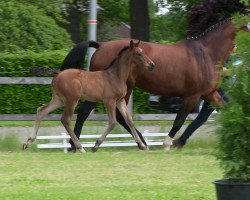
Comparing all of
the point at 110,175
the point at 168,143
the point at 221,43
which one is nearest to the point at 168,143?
the point at 168,143

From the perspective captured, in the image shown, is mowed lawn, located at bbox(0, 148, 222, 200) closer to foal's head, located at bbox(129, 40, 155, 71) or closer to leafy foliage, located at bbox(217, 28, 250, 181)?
leafy foliage, located at bbox(217, 28, 250, 181)

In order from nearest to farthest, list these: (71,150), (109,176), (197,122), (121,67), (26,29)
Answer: (109,176)
(121,67)
(71,150)
(197,122)
(26,29)

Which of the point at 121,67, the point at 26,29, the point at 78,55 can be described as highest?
the point at 121,67

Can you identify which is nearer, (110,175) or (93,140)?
(110,175)

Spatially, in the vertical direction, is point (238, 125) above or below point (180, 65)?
above

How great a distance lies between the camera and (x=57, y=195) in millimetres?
9672

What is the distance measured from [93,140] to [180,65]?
9.18ft

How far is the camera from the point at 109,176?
11.3m

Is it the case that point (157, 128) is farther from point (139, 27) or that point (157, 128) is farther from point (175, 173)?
point (139, 27)

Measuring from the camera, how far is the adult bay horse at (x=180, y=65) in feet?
51.3

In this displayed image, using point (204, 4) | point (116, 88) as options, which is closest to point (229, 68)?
point (116, 88)

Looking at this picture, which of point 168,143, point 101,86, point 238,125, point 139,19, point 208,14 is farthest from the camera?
point 139,19

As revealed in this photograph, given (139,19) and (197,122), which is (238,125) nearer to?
(197,122)

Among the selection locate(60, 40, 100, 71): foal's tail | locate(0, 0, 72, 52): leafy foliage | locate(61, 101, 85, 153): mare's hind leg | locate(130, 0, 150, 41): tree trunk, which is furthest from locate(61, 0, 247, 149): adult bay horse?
locate(130, 0, 150, 41): tree trunk
